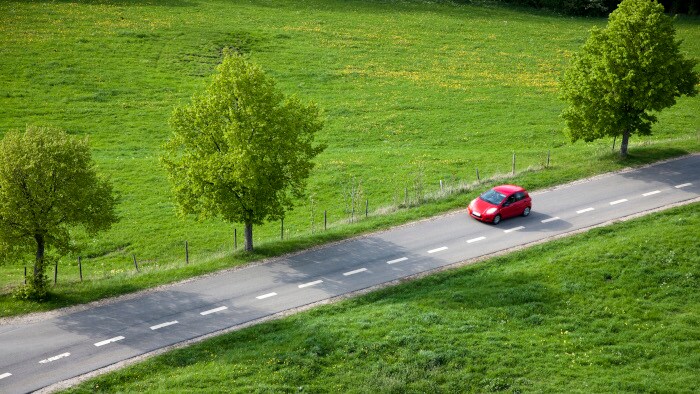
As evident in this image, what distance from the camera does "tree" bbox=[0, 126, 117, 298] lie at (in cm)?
3281

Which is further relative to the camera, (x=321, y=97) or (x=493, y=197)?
(x=321, y=97)

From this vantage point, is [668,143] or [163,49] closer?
[668,143]

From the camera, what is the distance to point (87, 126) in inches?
2387

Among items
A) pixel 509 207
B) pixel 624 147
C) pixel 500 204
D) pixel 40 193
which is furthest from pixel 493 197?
pixel 40 193

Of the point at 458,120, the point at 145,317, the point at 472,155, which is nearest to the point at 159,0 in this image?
the point at 458,120

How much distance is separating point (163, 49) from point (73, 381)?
5452cm

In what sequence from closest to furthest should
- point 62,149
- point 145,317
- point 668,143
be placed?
point 145,317, point 62,149, point 668,143

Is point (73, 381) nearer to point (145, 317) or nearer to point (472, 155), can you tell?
point (145, 317)

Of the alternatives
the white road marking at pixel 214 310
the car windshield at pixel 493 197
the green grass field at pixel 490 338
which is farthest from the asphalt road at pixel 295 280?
the green grass field at pixel 490 338

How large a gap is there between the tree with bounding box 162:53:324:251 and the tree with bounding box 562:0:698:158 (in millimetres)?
19281

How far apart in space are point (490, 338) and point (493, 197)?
13.2 metres

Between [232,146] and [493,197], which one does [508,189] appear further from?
[232,146]

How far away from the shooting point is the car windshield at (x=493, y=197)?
1591 inches

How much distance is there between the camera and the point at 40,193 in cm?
Result: 3316
